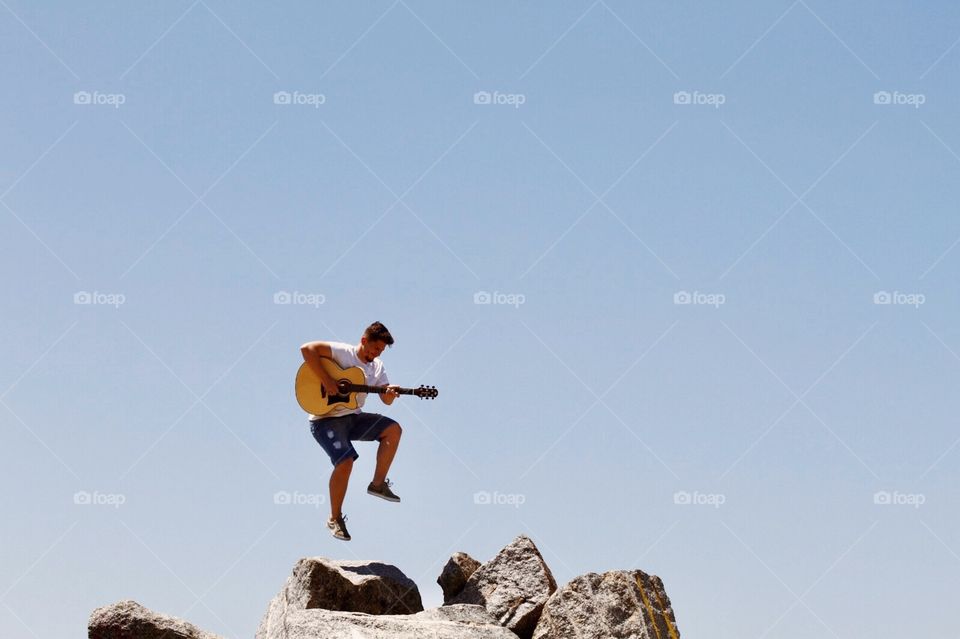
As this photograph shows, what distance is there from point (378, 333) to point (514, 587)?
395 cm

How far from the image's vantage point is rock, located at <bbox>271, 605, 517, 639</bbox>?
42.8ft

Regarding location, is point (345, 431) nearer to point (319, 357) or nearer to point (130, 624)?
point (319, 357)

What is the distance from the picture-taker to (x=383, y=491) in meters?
16.2

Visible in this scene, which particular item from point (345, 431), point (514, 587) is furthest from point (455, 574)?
point (345, 431)

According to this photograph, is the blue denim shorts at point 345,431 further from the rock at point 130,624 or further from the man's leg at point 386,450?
the rock at point 130,624

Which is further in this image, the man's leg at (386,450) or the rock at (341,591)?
the man's leg at (386,450)

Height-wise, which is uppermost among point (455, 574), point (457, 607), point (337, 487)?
point (337, 487)

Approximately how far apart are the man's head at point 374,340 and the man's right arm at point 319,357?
1.61 ft

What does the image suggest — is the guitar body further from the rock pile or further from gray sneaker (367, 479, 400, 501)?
the rock pile

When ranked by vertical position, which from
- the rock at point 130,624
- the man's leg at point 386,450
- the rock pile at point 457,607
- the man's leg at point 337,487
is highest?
the man's leg at point 386,450

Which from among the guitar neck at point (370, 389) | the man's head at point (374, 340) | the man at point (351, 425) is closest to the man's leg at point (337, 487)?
the man at point (351, 425)

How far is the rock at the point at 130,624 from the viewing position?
50.4ft

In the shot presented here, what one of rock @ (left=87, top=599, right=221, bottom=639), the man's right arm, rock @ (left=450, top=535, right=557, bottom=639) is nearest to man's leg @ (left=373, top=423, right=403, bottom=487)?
the man's right arm

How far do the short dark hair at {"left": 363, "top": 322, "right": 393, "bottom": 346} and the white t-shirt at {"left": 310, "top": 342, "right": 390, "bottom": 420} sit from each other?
0.31m
